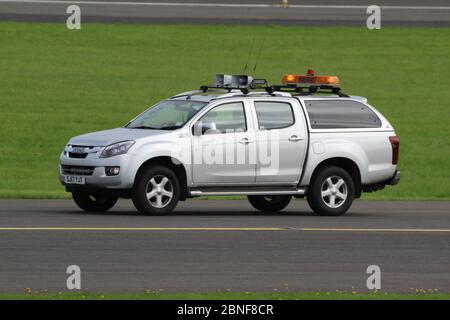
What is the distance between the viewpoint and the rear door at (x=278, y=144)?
62.8 feet

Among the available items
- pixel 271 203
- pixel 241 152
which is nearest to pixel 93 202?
pixel 241 152

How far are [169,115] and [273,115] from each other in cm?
149

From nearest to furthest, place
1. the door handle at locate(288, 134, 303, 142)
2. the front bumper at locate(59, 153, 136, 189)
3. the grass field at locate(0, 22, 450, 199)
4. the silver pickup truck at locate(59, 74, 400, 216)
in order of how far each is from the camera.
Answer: the front bumper at locate(59, 153, 136, 189) < the silver pickup truck at locate(59, 74, 400, 216) < the door handle at locate(288, 134, 303, 142) < the grass field at locate(0, 22, 450, 199)

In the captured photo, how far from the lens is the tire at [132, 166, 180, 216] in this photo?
721 inches

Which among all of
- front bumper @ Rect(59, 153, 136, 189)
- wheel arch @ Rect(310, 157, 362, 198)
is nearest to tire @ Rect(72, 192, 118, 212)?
front bumper @ Rect(59, 153, 136, 189)

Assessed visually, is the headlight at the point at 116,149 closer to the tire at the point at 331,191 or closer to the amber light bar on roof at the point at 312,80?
the tire at the point at 331,191

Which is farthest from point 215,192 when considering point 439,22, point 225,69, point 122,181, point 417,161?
point 439,22

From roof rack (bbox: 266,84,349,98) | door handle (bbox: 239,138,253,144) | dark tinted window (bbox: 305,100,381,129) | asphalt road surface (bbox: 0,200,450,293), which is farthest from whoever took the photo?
roof rack (bbox: 266,84,349,98)

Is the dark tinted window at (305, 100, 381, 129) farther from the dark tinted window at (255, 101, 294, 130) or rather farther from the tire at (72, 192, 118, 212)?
the tire at (72, 192, 118, 212)

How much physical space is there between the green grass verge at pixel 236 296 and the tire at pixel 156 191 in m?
6.76

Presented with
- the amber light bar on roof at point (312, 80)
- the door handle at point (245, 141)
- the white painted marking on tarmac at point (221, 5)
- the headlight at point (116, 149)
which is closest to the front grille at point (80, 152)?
the headlight at point (116, 149)

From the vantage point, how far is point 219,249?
14867 millimetres

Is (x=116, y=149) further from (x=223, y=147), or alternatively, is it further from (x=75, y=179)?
(x=223, y=147)

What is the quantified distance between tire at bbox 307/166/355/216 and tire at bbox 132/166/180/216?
205 centimetres
